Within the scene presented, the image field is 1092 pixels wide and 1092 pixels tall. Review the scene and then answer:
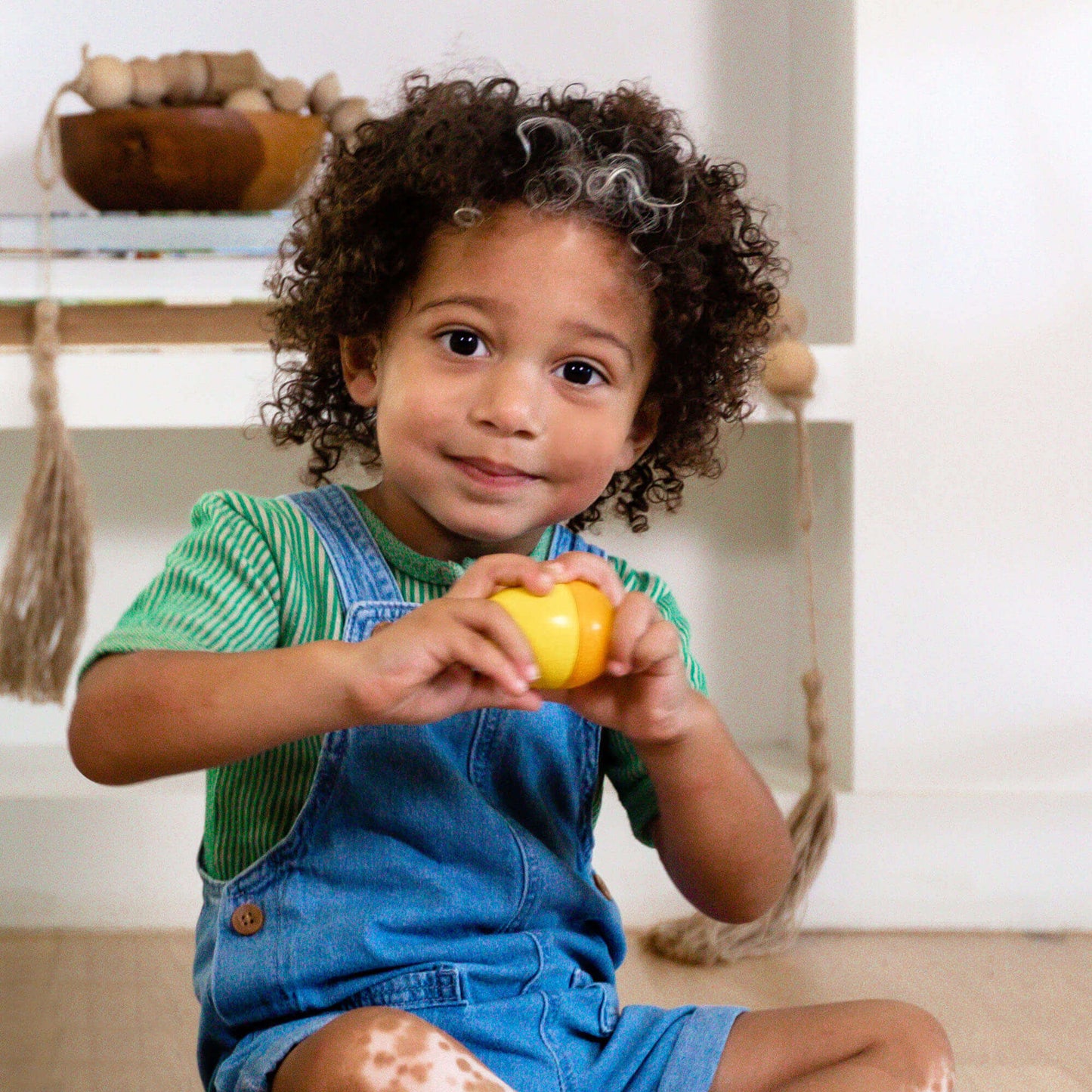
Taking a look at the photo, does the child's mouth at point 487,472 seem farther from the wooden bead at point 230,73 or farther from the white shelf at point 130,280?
the wooden bead at point 230,73

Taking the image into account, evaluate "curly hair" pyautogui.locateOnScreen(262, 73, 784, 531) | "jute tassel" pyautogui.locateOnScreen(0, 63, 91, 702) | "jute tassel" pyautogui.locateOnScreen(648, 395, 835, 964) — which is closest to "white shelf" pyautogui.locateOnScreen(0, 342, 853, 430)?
"jute tassel" pyautogui.locateOnScreen(0, 63, 91, 702)

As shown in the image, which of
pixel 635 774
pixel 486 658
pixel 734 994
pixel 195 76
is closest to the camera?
pixel 486 658

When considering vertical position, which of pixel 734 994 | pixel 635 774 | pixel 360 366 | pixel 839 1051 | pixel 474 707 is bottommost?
pixel 734 994

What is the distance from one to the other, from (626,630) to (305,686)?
0.14 m

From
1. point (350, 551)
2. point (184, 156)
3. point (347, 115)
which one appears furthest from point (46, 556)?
point (350, 551)

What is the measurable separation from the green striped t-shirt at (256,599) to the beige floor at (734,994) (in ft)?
1.18

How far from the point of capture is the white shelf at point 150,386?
1.26 m

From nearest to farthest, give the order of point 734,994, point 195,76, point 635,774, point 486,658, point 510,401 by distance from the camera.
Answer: point 486,658, point 510,401, point 635,774, point 734,994, point 195,76

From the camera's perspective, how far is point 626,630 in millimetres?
656

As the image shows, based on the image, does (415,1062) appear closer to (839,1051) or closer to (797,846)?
(839,1051)

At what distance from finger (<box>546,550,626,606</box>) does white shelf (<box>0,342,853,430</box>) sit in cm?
63

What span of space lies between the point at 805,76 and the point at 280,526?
90 centimetres

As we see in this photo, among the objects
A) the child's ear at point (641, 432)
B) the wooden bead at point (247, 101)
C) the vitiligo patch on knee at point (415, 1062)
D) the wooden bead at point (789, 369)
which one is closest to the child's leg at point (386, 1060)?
the vitiligo patch on knee at point (415, 1062)

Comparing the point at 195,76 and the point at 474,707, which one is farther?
the point at 195,76
